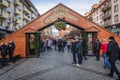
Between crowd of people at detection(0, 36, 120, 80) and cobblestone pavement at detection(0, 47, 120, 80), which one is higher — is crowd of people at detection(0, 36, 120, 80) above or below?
above

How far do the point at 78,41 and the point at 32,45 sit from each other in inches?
385

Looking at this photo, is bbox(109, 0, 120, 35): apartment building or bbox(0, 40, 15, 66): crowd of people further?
bbox(109, 0, 120, 35): apartment building

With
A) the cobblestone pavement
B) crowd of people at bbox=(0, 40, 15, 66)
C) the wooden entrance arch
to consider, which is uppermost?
the wooden entrance arch

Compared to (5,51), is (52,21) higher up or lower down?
higher up

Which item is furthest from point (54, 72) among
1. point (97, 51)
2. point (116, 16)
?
point (116, 16)

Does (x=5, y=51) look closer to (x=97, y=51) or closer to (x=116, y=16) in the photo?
(x=97, y=51)

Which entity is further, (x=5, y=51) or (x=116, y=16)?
(x=116, y=16)

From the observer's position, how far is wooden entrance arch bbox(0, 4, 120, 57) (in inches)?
891

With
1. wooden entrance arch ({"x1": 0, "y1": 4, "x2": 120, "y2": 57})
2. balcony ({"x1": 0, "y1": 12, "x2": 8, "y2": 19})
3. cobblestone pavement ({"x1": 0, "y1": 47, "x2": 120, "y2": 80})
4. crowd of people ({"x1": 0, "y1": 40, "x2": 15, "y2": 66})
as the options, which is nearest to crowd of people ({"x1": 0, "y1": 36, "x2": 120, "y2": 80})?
crowd of people ({"x1": 0, "y1": 40, "x2": 15, "y2": 66})

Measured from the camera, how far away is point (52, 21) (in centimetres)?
2300

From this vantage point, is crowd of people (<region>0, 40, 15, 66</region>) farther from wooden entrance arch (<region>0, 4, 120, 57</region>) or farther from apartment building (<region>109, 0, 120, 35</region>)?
apartment building (<region>109, 0, 120, 35</region>)

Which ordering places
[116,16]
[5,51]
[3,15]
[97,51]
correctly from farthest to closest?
1. [116,16]
2. [3,15]
3. [97,51]
4. [5,51]

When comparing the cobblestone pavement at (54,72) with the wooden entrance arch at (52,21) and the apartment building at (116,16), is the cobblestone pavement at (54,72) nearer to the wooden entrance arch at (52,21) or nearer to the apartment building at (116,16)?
the wooden entrance arch at (52,21)

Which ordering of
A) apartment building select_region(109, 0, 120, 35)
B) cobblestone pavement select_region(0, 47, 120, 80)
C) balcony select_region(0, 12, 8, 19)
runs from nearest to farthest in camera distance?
cobblestone pavement select_region(0, 47, 120, 80)
balcony select_region(0, 12, 8, 19)
apartment building select_region(109, 0, 120, 35)
